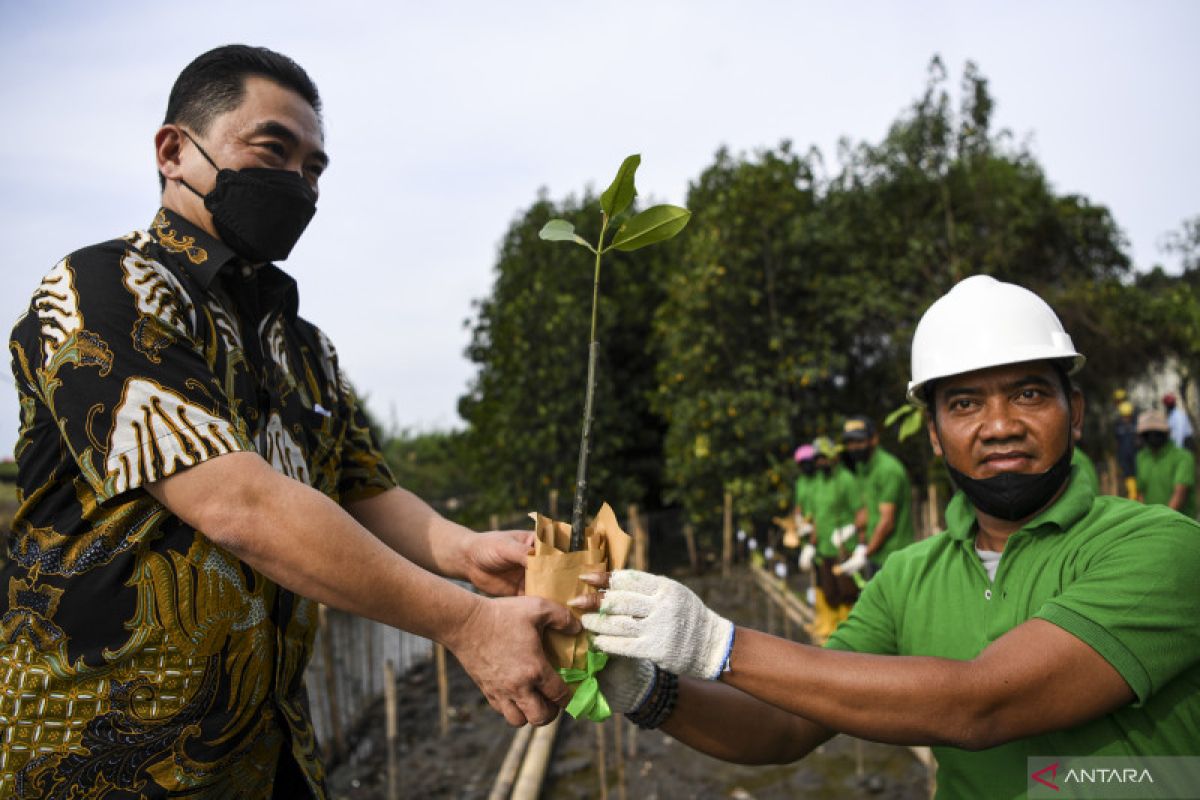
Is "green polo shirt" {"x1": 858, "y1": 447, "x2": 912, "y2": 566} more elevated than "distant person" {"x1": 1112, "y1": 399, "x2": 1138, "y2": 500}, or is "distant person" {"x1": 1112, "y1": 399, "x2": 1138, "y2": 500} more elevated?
"distant person" {"x1": 1112, "y1": 399, "x2": 1138, "y2": 500}

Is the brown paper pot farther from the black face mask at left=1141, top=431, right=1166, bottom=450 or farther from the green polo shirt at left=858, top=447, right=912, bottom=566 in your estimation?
the black face mask at left=1141, top=431, right=1166, bottom=450

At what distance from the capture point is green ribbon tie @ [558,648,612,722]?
1630 millimetres

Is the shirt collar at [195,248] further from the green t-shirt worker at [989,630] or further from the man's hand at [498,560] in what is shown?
the green t-shirt worker at [989,630]

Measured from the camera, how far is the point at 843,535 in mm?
7480

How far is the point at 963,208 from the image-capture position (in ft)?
41.1

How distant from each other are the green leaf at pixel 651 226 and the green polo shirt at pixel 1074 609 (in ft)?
3.25

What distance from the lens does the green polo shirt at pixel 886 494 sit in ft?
22.6

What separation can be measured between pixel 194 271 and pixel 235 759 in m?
0.96

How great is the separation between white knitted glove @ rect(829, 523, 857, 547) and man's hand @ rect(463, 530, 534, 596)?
5923mm

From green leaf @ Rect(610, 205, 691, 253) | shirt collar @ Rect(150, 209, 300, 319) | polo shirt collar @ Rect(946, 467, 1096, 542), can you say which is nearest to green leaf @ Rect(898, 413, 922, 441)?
polo shirt collar @ Rect(946, 467, 1096, 542)

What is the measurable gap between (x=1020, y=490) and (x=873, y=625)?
0.49m

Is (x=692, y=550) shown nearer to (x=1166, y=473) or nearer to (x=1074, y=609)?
(x=1166, y=473)

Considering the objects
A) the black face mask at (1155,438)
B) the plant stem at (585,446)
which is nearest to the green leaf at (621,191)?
the plant stem at (585,446)

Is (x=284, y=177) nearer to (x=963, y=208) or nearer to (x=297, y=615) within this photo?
(x=297, y=615)
